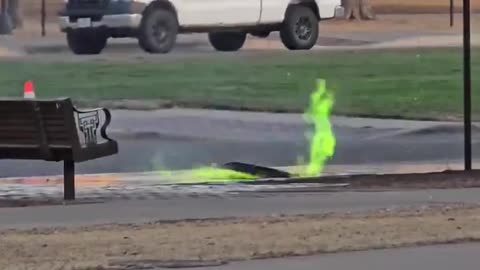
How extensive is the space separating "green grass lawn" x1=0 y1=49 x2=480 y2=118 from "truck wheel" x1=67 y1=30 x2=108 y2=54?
17cm

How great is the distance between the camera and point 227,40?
15.7 metres

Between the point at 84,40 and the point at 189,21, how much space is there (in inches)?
44.1

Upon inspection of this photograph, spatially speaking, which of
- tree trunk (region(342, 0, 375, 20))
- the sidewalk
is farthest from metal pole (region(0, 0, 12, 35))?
tree trunk (region(342, 0, 375, 20))

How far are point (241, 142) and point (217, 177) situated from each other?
1.67 m

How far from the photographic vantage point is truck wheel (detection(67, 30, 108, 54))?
593 inches

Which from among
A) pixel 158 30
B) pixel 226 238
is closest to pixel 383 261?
pixel 226 238

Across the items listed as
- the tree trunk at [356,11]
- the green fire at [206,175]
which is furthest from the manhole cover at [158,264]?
the tree trunk at [356,11]

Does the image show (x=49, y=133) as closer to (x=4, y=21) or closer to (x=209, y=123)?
(x=4, y=21)

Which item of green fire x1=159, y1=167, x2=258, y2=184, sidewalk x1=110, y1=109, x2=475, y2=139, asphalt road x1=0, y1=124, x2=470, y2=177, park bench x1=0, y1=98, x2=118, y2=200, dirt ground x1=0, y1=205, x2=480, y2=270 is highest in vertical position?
park bench x1=0, y1=98, x2=118, y2=200

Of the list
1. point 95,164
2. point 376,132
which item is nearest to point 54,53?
point 95,164

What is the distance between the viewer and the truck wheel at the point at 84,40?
15.1m

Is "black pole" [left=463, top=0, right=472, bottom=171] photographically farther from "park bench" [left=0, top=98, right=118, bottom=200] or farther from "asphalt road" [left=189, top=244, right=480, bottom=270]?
"asphalt road" [left=189, top=244, right=480, bottom=270]

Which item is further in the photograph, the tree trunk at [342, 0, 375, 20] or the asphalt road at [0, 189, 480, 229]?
the tree trunk at [342, 0, 375, 20]

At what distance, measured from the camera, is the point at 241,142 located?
52.6 feet
